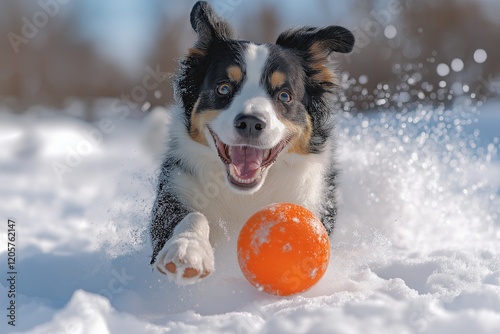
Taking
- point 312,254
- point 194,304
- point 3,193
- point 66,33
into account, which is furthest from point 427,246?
point 66,33

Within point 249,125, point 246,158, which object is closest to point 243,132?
point 249,125

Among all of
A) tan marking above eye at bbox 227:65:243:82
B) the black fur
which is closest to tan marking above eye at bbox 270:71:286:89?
tan marking above eye at bbox 227:65:243:82

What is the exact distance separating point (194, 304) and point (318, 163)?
1.46m

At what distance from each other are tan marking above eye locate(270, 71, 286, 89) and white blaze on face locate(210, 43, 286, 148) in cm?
7

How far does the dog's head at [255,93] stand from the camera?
140 inches

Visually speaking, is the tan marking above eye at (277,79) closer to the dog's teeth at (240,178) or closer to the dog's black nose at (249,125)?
the dog's black nose at (249,125)

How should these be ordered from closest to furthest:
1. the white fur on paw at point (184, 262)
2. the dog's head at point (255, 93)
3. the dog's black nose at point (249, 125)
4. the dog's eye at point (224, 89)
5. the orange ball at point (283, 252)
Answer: the white fur on paw at point (184, 262), the orange ball at point (283, 252), the dog's black nose at point (249, 125), the dog's head at point (255, 93), the dog's eye at point (224, 89)

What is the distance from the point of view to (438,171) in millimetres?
6445

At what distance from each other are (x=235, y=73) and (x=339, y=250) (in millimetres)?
1408

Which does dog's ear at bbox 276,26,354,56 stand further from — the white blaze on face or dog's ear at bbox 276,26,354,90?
the white blaze on face

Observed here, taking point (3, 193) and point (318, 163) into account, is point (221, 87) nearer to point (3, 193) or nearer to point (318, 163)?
point (318, 163)

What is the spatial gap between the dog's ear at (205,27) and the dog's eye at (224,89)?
567mm

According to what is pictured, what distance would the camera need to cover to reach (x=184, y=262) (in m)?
2.85

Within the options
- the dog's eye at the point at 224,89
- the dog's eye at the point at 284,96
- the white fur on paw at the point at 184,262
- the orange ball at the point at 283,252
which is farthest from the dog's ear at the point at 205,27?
the white fur on paw at the point at 184,262
